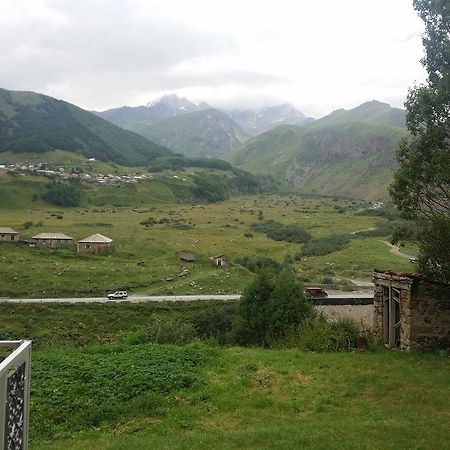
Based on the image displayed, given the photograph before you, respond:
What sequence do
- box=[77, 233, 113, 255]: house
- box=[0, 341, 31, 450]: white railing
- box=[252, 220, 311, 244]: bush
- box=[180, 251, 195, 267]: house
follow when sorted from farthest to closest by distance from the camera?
box=[252, 220, 311, 244]: bush
box=[77, 233, 113, 255]: house
box=[180, 251, 195, 267]: house
box=[0, 341, 31, 450]: white railing

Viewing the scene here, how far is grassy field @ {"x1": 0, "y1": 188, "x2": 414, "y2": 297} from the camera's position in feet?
207

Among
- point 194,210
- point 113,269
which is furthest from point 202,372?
point 194,210

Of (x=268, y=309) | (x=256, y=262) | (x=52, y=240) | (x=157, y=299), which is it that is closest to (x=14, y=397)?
(x=268, y=309)

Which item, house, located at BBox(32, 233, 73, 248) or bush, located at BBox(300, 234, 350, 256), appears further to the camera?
bush, located at BBox(300, 234, 350, 256)

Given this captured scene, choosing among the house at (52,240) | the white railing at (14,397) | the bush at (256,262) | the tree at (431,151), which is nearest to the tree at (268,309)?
the tree at (431,151)

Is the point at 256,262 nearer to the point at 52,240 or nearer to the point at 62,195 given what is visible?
the point at 52,240

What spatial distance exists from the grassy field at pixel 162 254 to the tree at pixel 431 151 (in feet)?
152

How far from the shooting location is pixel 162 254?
8162 cm

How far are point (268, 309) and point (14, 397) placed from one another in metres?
23.4

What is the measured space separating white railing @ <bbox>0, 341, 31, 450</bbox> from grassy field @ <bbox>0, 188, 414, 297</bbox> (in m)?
54.7

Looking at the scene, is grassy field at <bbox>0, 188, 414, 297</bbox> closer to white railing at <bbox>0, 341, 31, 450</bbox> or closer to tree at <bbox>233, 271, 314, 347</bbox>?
tree at <bbox>233, 271, 314, 347</bbox>

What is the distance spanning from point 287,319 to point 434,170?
1409cm

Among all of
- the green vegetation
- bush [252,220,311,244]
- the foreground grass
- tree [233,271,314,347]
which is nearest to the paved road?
tree [233,271,314,347]

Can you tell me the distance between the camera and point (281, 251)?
93.1 metres
